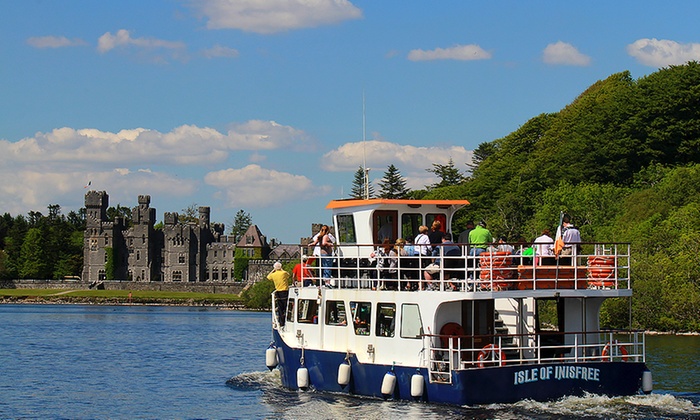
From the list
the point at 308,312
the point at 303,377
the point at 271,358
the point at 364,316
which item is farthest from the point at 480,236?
the point at 271,358

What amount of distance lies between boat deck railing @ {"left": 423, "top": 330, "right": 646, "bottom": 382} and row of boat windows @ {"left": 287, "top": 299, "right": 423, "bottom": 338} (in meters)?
0.81

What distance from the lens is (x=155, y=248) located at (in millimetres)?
167625

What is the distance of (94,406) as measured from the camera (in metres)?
30.2

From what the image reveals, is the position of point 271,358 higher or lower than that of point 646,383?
higher

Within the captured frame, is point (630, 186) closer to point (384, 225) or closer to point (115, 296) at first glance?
point (384, 225)

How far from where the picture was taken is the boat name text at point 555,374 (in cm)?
2335

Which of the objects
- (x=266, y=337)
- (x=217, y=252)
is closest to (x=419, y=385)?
(x=266, y=337)

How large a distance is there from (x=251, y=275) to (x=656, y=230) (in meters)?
97.9

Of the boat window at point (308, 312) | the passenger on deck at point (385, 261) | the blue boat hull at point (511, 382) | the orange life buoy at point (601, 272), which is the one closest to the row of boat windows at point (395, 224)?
the passenger on deck at point (385, 261)

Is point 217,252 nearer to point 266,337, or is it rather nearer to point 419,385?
point 266,337

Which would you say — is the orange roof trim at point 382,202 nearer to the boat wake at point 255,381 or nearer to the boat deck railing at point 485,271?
the boat deck railing at point 485,271

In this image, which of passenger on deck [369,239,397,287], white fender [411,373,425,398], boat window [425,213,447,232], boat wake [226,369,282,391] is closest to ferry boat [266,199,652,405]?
white fender [411,373,425,398]

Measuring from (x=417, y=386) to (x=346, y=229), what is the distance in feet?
22.1

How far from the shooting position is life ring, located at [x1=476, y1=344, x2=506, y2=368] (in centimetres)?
2339
